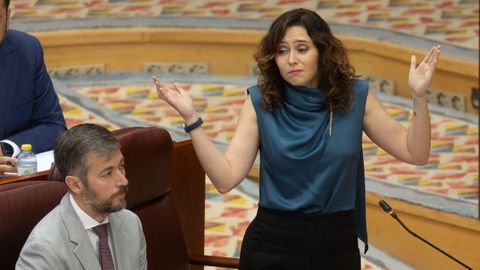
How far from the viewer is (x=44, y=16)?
4293 millimetres

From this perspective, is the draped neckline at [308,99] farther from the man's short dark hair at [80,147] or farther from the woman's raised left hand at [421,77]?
the man's short dark hair at [80,147]

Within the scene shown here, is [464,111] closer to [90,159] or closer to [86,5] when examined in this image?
[86,5]

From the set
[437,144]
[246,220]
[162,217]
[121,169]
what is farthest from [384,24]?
[121,169]

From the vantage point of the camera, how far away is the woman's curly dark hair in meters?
1.53

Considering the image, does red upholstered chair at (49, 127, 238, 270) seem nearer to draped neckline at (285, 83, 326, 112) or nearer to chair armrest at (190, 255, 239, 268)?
chair armrest at (190, 255, 239, 268)

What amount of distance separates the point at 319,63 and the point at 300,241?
0.26m

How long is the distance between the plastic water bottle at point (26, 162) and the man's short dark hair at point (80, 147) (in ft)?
0.96

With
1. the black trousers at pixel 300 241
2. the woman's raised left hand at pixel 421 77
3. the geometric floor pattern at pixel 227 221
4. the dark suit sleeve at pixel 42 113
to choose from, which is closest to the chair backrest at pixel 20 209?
the black trousers at pixel 300 241

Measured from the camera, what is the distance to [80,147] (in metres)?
1.40

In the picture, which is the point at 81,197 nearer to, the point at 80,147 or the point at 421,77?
the point at 80,147

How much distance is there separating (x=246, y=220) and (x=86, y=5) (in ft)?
6.54

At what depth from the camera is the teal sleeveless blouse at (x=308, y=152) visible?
4.99 ft

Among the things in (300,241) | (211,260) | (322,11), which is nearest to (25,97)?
(211,260)

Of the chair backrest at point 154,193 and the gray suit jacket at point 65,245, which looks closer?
the gray suit jacket at point 65,245
